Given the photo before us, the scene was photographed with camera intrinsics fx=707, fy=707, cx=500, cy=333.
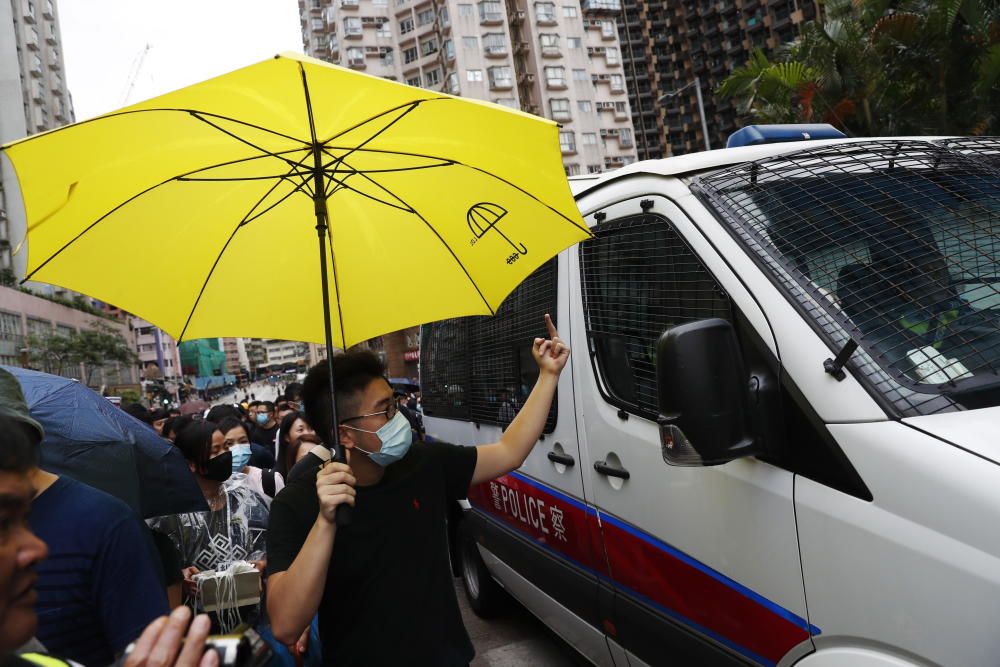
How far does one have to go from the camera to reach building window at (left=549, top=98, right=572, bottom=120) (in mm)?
47594

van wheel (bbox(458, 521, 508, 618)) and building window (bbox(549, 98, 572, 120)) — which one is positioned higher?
building window (bbox(549, 98, 572, 120))

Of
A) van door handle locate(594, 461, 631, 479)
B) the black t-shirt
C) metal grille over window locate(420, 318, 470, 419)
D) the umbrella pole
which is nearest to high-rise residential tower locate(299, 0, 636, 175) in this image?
metal grille over window locate(420, 318, 470, 419)

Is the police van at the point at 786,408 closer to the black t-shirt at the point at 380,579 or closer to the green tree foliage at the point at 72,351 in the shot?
the black t-shirt at the point at 380,579

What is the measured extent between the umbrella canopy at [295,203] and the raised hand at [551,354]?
22 centimetres

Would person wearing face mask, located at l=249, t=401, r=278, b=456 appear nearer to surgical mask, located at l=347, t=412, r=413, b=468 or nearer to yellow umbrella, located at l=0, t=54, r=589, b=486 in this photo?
yellow umbrella, located at l=0, t=54, r=589, b=486

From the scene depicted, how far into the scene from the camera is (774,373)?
5.70 feet

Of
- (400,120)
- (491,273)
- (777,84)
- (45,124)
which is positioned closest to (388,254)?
(491,273)

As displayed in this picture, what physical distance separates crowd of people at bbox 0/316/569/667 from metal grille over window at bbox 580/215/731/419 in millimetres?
296

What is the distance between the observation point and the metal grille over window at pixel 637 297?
2145mm

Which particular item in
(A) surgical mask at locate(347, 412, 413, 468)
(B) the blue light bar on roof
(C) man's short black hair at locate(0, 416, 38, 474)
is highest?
(B) the blue light bar on roof

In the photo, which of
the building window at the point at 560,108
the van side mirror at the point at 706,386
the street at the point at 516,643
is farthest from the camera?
the building window at the point at 560,108

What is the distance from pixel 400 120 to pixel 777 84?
40.4ft

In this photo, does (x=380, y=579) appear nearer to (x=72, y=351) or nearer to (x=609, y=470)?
(x=609, y=470)

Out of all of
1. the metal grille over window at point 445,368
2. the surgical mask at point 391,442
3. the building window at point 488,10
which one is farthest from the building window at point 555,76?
the surgical mask at point 391,442
